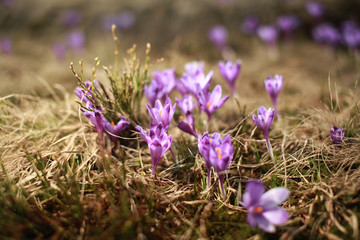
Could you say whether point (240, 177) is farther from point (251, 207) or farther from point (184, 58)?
point (184, 58)

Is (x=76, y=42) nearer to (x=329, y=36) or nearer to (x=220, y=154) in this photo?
(x=329, y=36)

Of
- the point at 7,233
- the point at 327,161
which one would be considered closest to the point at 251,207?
the point at 327,161

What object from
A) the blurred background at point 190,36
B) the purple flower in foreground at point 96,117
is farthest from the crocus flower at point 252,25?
the purple flower in foreground at point 96,117

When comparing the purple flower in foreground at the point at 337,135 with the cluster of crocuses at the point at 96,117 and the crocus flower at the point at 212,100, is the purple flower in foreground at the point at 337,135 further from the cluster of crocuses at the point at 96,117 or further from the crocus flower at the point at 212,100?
the cluster of crocuses at the point at 96,117

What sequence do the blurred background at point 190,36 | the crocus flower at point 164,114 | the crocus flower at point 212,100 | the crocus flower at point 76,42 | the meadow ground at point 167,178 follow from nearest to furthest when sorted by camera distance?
the meadow ground at point 167,178
the crocus flower at point 164,114
the crocus flower at point 212,100
the blurred background at point 190,36
the crocus flower at point 76,42

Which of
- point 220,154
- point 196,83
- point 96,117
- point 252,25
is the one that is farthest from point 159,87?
point 252,25

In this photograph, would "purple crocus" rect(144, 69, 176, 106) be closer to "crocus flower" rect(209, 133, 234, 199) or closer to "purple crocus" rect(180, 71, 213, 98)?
"purple crocus" rect(180, 71, 213, 98)

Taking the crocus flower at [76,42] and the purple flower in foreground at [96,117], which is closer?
the purple flower in foreground at [96,117]

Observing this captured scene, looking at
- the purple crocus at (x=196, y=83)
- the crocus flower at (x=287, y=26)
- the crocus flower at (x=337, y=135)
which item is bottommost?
the crocus flower at (x=337, y=135)

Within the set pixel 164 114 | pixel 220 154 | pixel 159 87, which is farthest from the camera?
pixel 159 87
